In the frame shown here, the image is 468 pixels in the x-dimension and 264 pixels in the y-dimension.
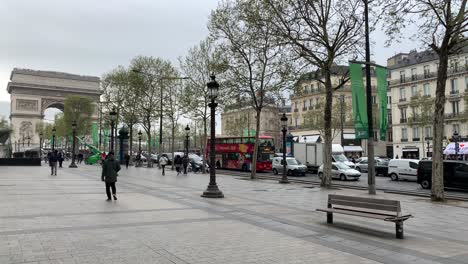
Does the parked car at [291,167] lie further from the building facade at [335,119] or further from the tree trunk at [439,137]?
the building facade at [335,119]

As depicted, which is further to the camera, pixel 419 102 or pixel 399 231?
pixel 419 102

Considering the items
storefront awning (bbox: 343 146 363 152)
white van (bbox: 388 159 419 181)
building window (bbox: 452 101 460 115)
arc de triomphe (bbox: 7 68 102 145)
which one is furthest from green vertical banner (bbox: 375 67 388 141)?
arc de triomphe (bbox: 7 68 102 145)

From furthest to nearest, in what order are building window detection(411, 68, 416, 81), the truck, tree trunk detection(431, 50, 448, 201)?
building window detection(411, 68, 416, 81) < the truck < tree trunk detection(431, 50, 448, 201)

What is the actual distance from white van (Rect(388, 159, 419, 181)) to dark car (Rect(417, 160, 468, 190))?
18.6 ft

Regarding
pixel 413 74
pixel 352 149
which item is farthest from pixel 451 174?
pixel 352 149

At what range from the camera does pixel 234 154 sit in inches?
1731

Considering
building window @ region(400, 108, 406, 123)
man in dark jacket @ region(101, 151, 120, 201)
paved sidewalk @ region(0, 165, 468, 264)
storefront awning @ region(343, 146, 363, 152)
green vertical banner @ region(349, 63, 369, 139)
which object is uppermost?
building window @ region(400, 108, 406, 123)

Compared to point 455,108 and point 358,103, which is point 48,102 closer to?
point 455,108

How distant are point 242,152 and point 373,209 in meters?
33.4

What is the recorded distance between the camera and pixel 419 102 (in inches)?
2121

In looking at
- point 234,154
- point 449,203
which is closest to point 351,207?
point 449,203

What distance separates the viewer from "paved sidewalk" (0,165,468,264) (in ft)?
22.9

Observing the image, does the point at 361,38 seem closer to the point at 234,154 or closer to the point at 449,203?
the point at 449,203

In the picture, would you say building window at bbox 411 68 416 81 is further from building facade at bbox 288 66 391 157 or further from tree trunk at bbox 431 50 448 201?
tree trunk at bbox 431 50 448 201
